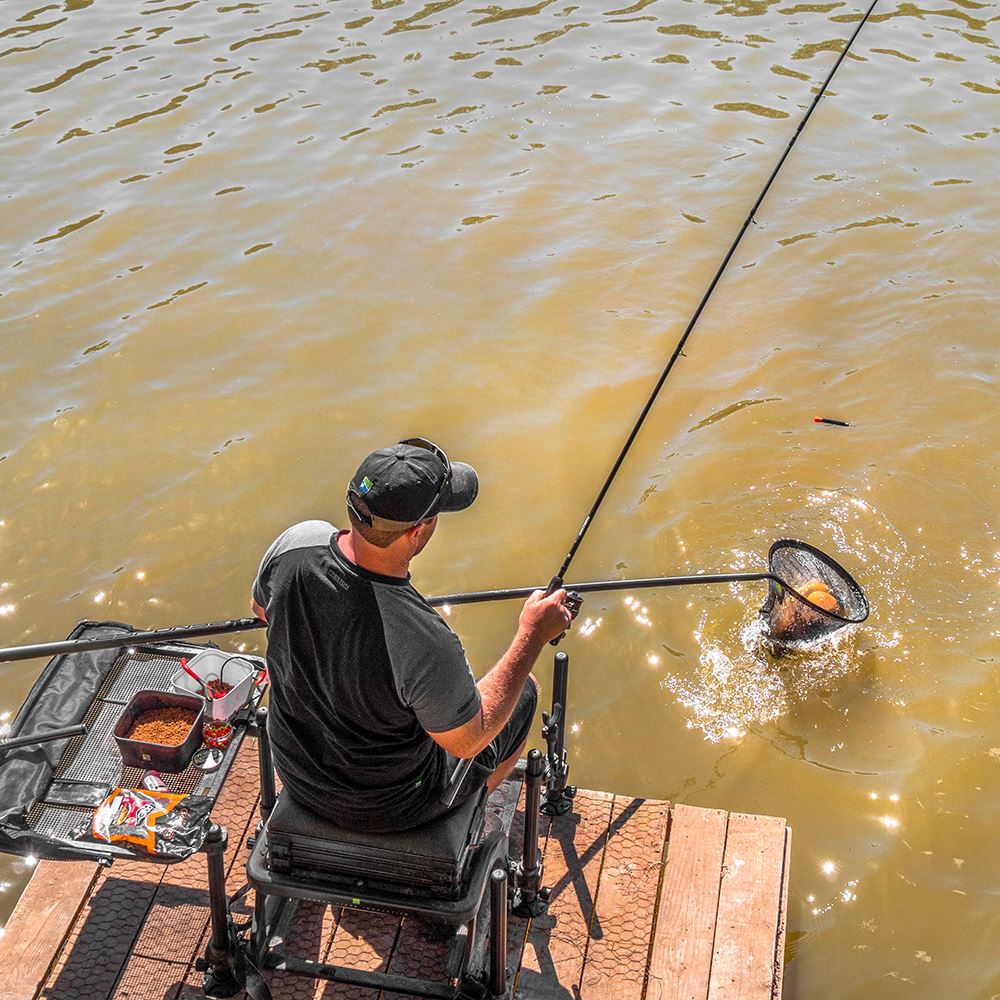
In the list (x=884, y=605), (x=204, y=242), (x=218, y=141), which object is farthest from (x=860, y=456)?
(x=218, y=141)

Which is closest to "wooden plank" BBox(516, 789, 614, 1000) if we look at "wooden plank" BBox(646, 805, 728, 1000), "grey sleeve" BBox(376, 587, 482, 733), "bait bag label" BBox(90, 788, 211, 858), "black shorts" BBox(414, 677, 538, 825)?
"wooden plank" BBox(646, 805, 728, 1000)

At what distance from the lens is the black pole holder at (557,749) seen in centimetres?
375

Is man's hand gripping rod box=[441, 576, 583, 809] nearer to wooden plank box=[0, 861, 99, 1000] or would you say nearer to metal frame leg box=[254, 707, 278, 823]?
metal frame leg box=[254, 707, 278, 823]

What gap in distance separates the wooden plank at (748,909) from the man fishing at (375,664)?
1241mm

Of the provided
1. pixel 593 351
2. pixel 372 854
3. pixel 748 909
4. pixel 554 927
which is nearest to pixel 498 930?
pixel 372 854

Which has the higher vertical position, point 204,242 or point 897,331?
point 204,242

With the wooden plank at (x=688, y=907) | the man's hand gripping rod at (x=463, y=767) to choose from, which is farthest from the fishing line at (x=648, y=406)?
the wooden plank at (x=688, y=907)

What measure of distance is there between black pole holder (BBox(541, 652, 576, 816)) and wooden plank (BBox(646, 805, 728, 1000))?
41 cm

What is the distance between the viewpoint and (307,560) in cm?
268

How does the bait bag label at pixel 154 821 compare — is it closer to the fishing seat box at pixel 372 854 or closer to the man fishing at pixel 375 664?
the fishing seat box at pixel 372 854

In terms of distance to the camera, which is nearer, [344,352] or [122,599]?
[122,599]

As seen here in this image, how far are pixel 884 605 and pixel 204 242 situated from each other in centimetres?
566

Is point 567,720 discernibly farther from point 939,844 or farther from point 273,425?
point 273,425

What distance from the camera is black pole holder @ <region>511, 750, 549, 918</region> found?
3354 millimetres
